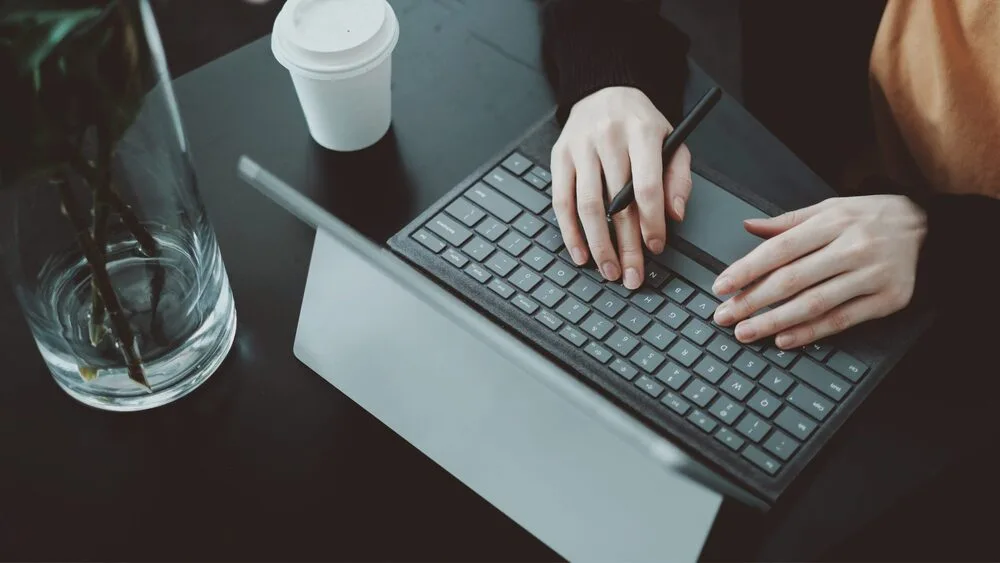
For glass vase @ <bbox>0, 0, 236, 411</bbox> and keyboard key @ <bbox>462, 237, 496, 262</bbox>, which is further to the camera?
keyboard key @ <bbox>462, 237, 496, 262</bbox>

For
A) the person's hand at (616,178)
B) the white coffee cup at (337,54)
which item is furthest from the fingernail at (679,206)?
the white coffee cup at (337,54)

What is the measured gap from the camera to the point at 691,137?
78 centimetres

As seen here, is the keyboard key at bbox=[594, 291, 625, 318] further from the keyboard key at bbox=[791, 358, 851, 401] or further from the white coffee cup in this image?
the white coffee cup

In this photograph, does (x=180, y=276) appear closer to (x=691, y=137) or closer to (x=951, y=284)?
(x=691, y=137)

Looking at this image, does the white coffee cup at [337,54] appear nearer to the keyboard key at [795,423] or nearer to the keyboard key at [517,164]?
the keyboard key at [517,164]

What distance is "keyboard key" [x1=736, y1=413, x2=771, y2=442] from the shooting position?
57 cm

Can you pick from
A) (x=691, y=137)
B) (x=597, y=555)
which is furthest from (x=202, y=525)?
(x=691, y=137)

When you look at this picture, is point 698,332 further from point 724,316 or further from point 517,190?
point 517,190

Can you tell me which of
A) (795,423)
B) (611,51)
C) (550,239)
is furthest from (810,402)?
(611,51)

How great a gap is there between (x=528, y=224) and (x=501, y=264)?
0.16ft

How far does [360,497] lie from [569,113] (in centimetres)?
38

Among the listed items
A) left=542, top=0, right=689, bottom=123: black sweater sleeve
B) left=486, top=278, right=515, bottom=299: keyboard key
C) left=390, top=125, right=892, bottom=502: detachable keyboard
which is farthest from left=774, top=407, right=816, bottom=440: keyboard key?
left=542, top=0, right=689, bottom=123: black sweater sleeve

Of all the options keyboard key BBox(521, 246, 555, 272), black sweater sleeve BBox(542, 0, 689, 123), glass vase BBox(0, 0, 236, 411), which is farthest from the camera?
black sweater sleeve BBox(542, 0, 689, 123)

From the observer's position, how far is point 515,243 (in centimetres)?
67
